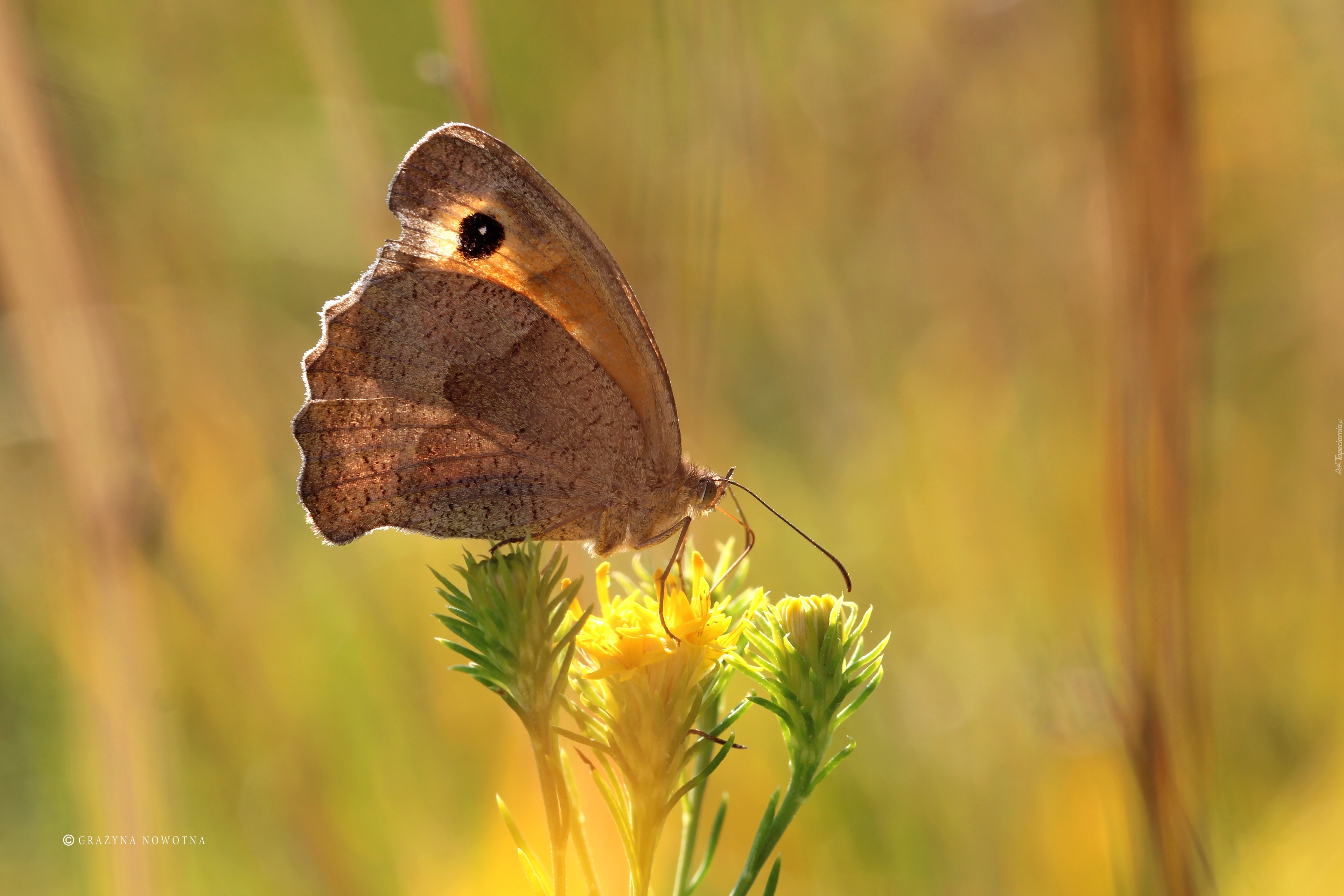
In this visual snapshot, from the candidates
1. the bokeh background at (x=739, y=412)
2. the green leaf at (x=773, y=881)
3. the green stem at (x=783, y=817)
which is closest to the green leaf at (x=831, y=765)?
the green stem at (x=783, y=817)

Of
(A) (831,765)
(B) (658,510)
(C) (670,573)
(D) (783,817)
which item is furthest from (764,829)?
(B) (658,510)

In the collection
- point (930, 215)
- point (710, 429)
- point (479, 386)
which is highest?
point (930, 215)

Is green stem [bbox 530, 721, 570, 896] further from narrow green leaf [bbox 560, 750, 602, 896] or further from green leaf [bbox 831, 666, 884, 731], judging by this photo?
green leaf [bbox 831, 666, 884, 731]

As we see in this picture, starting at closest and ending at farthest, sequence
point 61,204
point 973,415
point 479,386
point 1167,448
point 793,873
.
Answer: point 1167,448 → point 61,204 → point 479,386 → point 793,873 → point 973,415

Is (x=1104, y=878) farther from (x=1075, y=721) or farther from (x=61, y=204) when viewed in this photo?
(x=61, y=204)

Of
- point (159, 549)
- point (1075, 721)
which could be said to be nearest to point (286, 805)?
point (159, 549)

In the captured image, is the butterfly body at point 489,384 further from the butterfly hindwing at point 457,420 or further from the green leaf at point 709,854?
the green leaf at point 709,854
